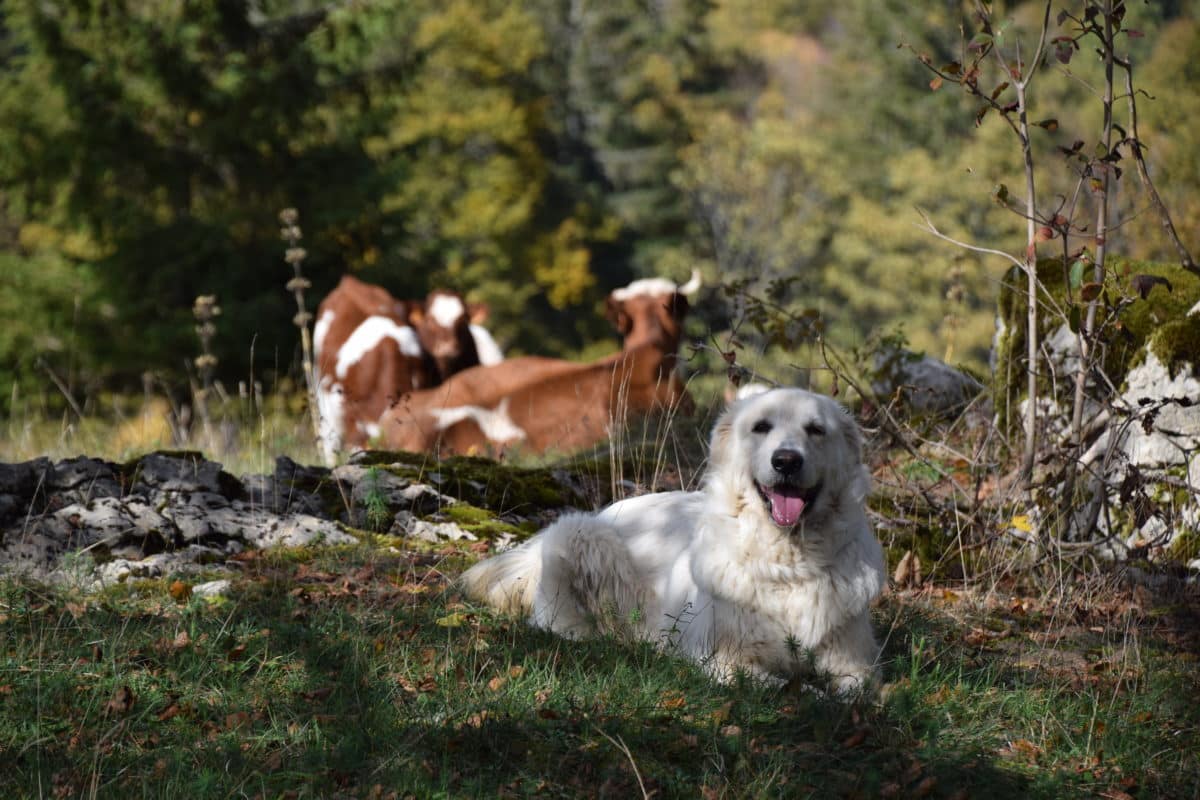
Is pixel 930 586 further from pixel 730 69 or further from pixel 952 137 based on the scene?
pixel 730 69

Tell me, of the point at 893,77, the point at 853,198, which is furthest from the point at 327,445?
the point at 893,77

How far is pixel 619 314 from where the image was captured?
12250mm

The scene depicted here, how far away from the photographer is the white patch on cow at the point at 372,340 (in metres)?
12.2

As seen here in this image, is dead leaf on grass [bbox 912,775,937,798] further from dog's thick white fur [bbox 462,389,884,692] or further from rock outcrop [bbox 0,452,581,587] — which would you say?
rock outcrop [bbox 0,452,581,587]

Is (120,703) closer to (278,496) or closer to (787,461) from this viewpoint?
(787,461)

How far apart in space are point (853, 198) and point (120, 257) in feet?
73.6

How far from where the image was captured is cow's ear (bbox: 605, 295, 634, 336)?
12.2 m

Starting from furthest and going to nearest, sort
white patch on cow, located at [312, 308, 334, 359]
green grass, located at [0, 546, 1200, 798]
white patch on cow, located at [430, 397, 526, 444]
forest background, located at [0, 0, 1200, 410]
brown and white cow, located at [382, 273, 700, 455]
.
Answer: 1. forest background, located at [0, 0, 1200, 410]
2. white patch on cow, located at [312, 308, 334, 359]
3. white patch on cow, located at [430, 397, 526, 444]
4. brown and white cow, located at [382, 273, 700, 455]
5. green grass, located at [0, 546, 1200, 798]

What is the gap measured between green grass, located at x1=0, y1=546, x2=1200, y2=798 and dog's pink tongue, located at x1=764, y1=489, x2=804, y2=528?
1.92ft

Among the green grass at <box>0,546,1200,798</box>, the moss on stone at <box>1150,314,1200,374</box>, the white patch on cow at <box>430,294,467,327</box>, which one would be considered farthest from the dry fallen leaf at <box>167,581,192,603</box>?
the white patch on cow at <box>430,294,467,327</box>

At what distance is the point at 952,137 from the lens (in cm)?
3525

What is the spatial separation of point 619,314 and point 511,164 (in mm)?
23701

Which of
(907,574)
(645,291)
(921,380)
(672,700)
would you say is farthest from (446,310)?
(672,700)

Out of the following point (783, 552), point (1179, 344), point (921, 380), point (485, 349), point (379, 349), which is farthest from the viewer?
point (485, 349)
